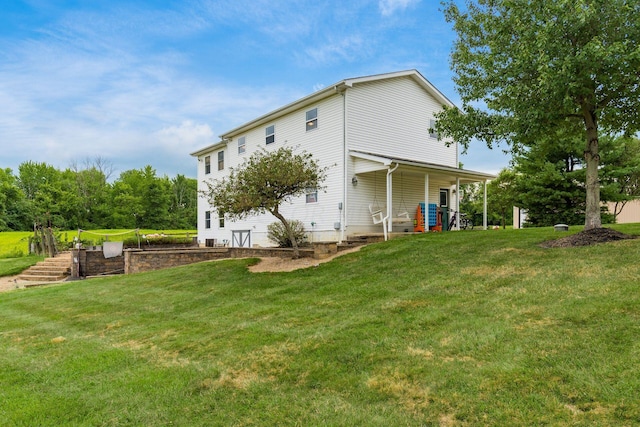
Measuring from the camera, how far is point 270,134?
1875cm

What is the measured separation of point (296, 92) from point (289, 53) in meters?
4.30

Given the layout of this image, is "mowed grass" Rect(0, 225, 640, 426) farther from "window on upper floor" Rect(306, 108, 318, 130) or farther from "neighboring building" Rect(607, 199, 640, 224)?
"neighboring building" Rect(607, 199, 640, 224)

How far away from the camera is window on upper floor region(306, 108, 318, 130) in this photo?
53.4 ft

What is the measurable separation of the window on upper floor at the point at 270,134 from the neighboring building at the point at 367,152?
5 cm

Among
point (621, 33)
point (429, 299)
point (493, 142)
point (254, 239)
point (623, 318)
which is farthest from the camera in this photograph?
point (254, 239)

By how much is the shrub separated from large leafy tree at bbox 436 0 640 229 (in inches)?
289

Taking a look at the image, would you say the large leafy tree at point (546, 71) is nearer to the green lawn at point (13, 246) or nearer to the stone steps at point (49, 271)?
the stone steps at point (49, 271)

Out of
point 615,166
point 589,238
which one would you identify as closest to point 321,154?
point 589,238

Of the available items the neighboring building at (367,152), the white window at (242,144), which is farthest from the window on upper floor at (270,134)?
the white window at (242,144)

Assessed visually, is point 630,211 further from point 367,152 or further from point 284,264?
point 284,264

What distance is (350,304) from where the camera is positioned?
6.36m

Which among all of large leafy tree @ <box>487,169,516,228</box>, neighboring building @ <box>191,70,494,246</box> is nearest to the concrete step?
neighboring building @ <box>191,70,494,246</box>

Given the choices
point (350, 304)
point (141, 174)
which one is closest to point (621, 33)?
point (350, 304)

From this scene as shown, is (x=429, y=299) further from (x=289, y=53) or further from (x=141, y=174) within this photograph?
(x=141, y=174)
